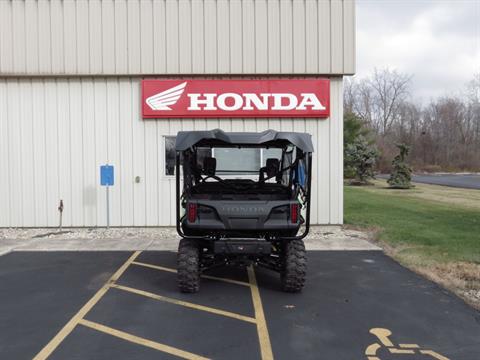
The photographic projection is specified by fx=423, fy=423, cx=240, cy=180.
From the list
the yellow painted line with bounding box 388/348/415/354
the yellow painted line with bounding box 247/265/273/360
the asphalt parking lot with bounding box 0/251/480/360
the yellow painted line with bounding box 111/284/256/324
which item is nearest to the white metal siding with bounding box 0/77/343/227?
the asphalt parking lot with bounding box 0/251/480/360

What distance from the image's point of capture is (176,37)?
37.2 feet

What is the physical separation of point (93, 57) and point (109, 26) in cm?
93

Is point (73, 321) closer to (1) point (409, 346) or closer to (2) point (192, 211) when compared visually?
(2) point (192, 211)

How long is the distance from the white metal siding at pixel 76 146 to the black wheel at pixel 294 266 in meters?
5.92

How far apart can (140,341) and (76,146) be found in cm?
831

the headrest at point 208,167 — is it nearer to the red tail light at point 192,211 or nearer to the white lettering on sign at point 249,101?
the red tail light at point 192,211

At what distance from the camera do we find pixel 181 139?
223 inches

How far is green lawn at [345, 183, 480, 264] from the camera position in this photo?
8.10 m

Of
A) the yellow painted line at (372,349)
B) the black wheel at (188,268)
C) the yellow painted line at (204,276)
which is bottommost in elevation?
the yellow painted line at (372,349)

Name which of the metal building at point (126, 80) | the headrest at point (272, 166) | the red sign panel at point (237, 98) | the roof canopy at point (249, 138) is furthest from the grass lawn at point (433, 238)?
the red sign panel at point (237, 98)

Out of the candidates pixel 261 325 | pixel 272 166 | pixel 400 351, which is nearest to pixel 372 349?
pixel 400 351

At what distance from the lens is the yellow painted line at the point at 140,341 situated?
399 centimetres

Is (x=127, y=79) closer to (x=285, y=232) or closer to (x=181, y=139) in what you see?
(x=181, y=139)

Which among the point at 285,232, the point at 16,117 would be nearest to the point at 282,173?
the point at 285,232
